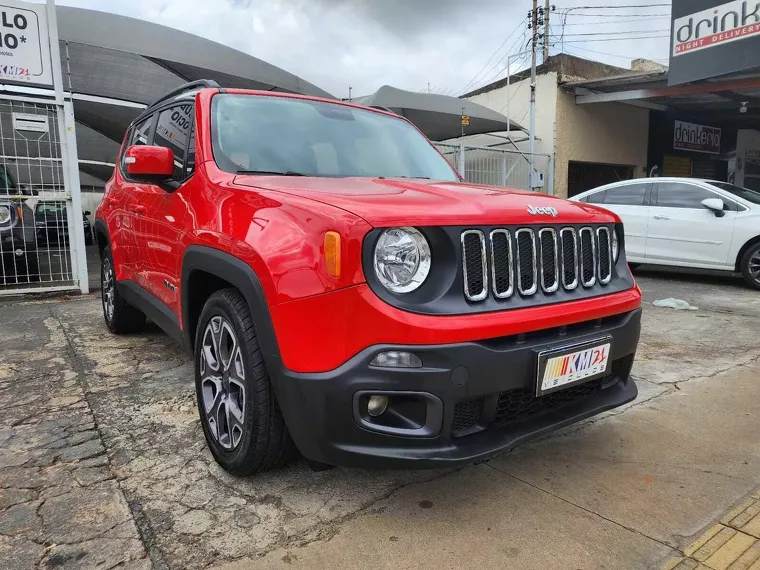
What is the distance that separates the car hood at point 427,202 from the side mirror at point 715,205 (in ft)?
18.7

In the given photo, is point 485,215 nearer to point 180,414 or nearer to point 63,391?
point 180,414

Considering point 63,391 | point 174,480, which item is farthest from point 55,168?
point 174,480

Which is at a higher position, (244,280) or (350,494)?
(244,280)

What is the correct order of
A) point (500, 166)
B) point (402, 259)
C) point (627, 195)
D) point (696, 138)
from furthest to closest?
point (696, 138) → point (500, 166) → point (627, 195) → point (402, 259)

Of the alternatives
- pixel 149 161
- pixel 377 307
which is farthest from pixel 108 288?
pixel 377 307

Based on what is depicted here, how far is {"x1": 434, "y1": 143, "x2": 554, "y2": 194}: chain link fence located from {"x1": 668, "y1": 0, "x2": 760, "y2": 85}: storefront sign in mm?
3617

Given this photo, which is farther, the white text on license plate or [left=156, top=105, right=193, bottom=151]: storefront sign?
[left=156, top=105, right=193, bottom=151]: storefront sign

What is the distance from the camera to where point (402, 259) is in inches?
78.7

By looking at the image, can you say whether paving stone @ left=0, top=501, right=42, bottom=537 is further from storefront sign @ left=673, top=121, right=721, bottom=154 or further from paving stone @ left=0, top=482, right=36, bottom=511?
storefront sign @ left=673, top=121, right=721, bottom=154

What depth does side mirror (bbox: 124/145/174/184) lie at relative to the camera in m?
2.89

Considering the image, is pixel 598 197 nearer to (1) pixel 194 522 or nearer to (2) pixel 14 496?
(1) pixel 194 522

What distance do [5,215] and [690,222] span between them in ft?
28.8

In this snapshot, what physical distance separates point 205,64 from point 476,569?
33.3 ft

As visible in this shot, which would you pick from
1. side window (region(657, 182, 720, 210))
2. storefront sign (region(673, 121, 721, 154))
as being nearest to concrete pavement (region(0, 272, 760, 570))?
side window (region(657, 182, 720, 210))
